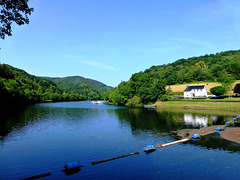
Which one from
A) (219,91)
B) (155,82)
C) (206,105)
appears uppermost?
(155,82)

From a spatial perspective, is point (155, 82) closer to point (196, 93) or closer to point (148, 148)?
point (196, 93)

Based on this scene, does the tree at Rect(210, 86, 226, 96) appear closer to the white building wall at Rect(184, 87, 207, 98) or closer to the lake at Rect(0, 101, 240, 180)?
the white building wall at Rect(184, 87, 207, 98)

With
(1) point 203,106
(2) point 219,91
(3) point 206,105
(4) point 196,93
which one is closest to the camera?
(3) point 206,105

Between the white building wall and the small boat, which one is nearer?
the small boat

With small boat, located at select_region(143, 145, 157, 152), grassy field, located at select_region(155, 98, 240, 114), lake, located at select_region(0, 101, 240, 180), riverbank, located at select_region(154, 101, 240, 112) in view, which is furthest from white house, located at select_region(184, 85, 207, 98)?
small boat, located at select_region(143, 145, 157, 152)

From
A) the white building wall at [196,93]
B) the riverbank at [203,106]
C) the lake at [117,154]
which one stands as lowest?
the lake at [117,154]

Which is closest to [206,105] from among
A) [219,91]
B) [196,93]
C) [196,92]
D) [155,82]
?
[219,91]

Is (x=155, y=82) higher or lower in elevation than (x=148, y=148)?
higher

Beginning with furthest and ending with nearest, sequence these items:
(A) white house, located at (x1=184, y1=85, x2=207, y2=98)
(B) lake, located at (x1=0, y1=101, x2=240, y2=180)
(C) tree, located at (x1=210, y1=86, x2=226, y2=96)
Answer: (A) white house, located at (x1=184, y1=85, x2=207, y2=98) → (C) tree, located at (x1=210, y1=86, x2=226, y2=96) → (B) lake, located at (x1=0, y1=101, x2=240, y2=180)

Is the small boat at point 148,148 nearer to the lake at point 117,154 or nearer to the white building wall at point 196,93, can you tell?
the lake at point 117,154

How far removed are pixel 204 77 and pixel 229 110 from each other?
4028 inches

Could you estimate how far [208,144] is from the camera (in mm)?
36000

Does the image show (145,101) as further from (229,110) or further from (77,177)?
(77,177)

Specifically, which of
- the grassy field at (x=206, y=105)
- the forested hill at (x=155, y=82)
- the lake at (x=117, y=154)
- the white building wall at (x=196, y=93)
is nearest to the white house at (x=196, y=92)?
the white building wall at (x=196, y=93)
